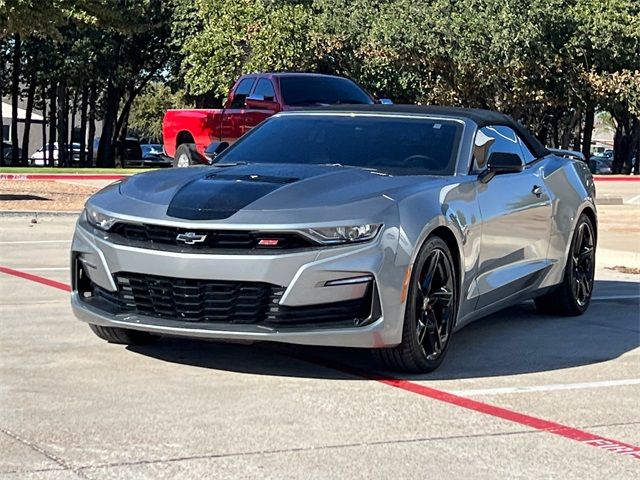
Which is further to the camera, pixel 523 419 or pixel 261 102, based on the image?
pixel 261 102

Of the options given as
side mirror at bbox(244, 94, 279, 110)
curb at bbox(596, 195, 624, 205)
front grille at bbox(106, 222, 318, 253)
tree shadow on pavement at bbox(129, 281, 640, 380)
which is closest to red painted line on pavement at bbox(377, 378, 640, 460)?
tree shadow on pavement at bbox(129, 281, 640, 380)

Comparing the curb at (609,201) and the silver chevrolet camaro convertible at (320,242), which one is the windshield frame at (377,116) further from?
the curb at (609,201)

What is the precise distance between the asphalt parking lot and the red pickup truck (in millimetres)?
10060

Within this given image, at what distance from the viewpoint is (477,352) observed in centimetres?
735

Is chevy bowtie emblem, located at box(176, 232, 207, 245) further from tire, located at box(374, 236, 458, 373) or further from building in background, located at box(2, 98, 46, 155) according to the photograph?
building in background, located at box(2, 98, 46, 155)

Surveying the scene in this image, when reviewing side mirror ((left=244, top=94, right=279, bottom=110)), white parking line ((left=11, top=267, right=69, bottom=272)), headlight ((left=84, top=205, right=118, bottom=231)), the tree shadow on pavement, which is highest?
headlight ((left=84, top=205, right=118, bottom=231))

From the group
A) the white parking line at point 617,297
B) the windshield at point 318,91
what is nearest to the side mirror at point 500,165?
the white parking line at point 617,297

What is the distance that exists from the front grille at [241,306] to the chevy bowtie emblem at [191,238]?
0.65 ft

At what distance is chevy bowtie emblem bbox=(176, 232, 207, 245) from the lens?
6.07 meters

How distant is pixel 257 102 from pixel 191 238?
40.5 ft

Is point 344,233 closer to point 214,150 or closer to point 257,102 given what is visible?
point 214,150

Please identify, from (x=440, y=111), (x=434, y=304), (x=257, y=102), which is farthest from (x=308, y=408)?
(x=257, y=102)

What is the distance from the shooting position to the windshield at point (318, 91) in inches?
704

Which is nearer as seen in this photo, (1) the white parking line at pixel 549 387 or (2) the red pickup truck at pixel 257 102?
(1) the white parking line at pixel 549 387
